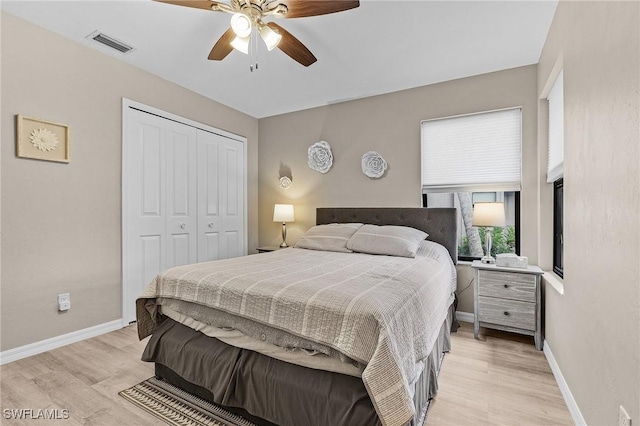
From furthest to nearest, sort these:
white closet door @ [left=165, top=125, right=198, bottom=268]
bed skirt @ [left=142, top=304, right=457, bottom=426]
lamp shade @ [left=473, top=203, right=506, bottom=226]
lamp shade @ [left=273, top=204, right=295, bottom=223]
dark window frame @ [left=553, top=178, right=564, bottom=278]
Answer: lamp shade @ [left=273, top=204, right=295, bottom=223] < white closet door @ [left=165, top=125, right=198, bottom=268] < lamp shade @ [left=473, top=203, right=506, bottom=226] < dark window frame @ [left=553, top=178, right=564, bottom=278] < bed skirt @ [left=142, top=304, right=457, bottom=426]

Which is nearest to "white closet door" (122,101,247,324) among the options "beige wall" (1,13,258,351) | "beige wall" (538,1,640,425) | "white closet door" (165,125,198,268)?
"white closet door" (165,125,198,268)

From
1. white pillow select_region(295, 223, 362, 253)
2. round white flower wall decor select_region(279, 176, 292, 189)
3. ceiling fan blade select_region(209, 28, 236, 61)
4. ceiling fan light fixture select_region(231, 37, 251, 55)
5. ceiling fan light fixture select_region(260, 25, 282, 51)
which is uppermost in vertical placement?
ceiling fan blade select_region(209, 28, 236, 61)

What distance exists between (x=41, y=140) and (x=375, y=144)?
324cm

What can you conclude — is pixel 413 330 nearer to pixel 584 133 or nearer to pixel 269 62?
pixel 584 133

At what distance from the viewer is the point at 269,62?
118 inches

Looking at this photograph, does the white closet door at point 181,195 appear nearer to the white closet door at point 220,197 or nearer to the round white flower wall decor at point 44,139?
the white closet door at point 220,197

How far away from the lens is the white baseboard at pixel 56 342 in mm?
2283

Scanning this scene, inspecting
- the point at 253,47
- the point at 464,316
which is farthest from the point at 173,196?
the point at 464,316

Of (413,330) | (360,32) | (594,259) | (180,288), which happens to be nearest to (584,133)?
(594,259)

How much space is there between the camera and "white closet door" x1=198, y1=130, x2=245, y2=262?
386 cm

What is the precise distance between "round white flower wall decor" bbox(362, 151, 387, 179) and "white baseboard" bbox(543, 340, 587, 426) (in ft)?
7.46

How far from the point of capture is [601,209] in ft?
4.39

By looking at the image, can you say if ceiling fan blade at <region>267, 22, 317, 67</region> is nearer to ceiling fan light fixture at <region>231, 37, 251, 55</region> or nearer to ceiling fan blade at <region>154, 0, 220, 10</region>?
ceiling fan light fixture at <region>231, 37, 251, 55</region>

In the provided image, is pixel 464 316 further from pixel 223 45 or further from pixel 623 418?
pixel 223 45
